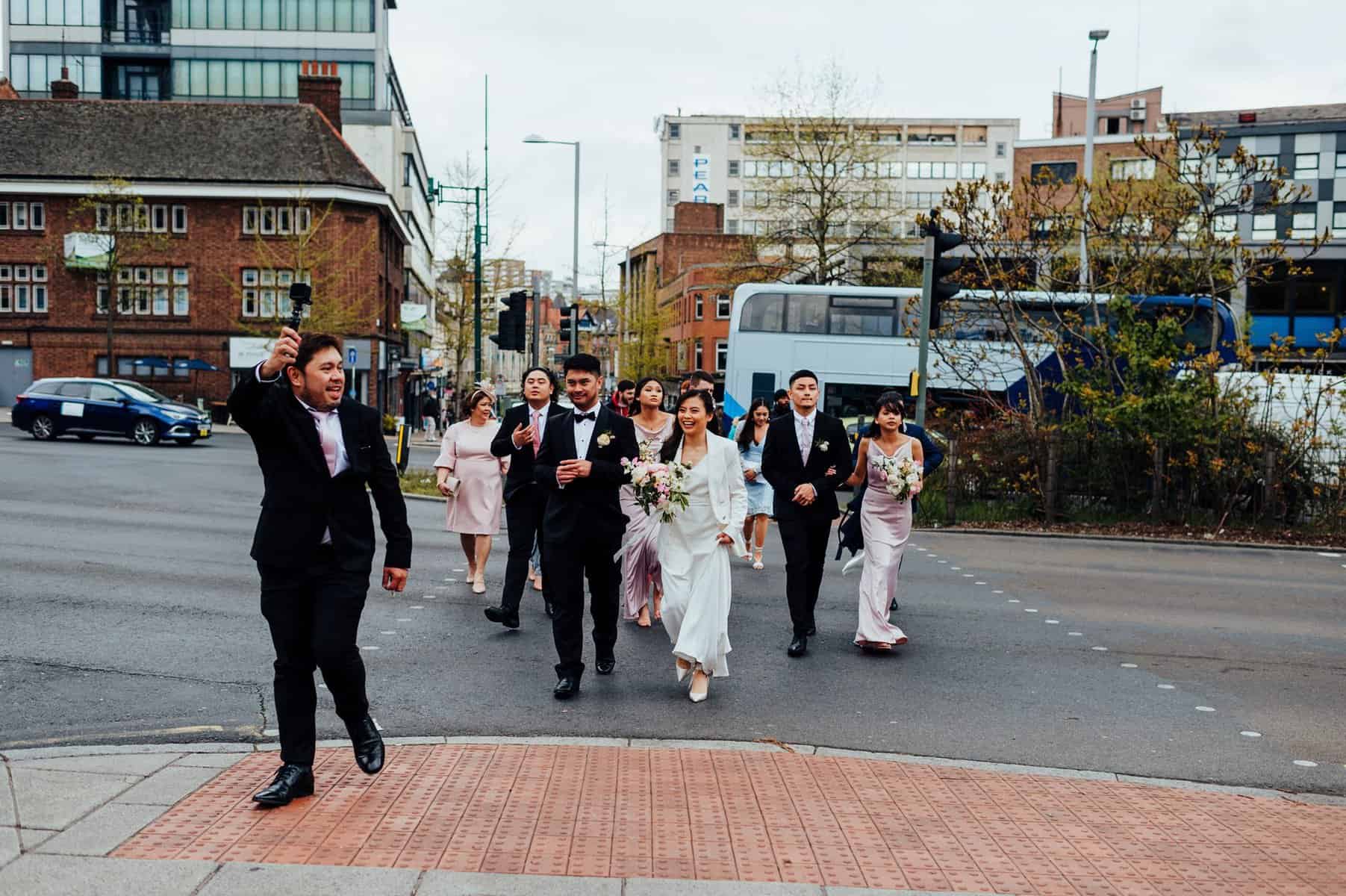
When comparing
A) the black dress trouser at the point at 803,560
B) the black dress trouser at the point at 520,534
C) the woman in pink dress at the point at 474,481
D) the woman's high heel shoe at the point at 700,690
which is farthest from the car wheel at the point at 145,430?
the woman's high heel shoe at the point at 700,690

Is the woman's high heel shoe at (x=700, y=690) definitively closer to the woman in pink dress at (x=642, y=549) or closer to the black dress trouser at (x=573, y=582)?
the black dress trouser at (x=573, y=582)

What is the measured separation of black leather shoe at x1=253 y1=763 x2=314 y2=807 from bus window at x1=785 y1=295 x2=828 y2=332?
2472 centimetres

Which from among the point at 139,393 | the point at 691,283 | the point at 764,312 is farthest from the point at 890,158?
the point at 139,393

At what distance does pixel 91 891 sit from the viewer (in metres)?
4.27

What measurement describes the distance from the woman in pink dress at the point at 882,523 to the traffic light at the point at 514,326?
28.0 ft

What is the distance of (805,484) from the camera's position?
9.22 metres

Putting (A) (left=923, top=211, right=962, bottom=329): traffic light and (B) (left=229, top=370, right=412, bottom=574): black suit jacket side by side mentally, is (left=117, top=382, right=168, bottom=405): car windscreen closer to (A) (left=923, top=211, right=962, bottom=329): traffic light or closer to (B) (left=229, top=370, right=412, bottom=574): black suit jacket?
(A) (left=923, top=211, right=962, bottom=329): traffic light

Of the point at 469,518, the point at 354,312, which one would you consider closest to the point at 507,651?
the point at 469,518

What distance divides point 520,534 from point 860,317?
20.5m

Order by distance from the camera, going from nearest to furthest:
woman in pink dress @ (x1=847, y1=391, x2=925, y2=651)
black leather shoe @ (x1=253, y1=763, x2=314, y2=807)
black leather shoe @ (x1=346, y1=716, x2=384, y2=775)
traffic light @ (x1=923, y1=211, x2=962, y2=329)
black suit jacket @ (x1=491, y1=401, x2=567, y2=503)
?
black leather shoe @ (x1=253, y1=763, x2=314, y2=807) → black leather shoe @ (x1=346, y1=716, x2=384, y2=775) → woman in pink dress @ (x1=847, y1=391, x2=925, y2=651) → black suit jacket @ (x1=491, y1=401, x2=567, y2=503) → traffic light @ (x1=923, y1=211, x2=962, y2=329)

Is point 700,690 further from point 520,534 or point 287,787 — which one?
point 287,787

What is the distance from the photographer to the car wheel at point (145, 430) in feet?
104

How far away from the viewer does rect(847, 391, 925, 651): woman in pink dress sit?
9.17m

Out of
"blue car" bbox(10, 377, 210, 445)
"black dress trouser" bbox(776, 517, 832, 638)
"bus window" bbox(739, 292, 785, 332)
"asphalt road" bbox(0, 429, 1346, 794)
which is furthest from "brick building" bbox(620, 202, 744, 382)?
"black dress trouser" bbox(776, 517, 832, 638)
